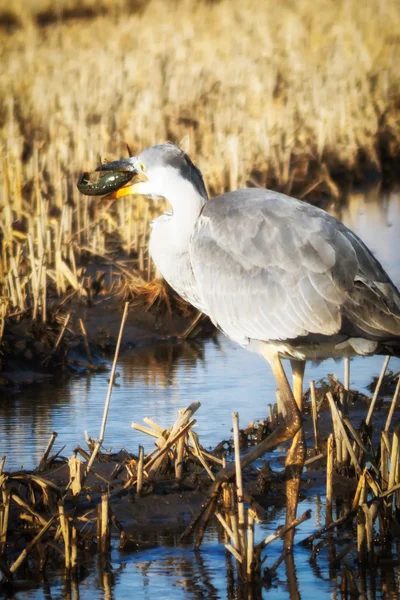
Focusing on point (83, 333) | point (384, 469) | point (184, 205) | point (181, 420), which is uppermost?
point (184, 205)

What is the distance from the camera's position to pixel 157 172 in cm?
685

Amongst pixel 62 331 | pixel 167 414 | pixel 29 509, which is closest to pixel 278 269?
pixel 29 509

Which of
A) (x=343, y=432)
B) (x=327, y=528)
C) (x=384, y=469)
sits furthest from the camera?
(x=343, y=432)

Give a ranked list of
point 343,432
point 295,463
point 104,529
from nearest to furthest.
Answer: point 104,529, point 343,432, point 295,463

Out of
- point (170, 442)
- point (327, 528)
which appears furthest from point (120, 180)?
point (327, 528)

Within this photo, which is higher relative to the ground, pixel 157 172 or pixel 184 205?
pixel 157 172

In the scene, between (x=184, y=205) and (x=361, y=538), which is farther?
(x=184, y=205)

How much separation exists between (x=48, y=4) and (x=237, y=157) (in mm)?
16239

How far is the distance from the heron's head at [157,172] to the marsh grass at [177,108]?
8.12 feet

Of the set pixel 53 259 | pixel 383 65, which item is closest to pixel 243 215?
pixel 53 259

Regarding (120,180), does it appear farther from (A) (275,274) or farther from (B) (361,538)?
(B) (361,538)

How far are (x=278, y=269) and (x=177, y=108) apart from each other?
1187 centimetres

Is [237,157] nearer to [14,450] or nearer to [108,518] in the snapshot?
[14,450]

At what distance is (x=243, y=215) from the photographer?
6.45 meters
